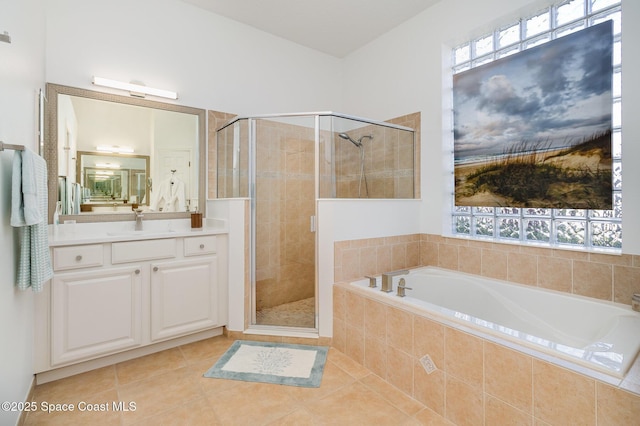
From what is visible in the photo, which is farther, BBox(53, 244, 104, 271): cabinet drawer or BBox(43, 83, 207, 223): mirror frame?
BBox(43, 83, 207, 223): mirror frame

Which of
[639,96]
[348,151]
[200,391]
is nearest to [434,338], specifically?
[200,391]

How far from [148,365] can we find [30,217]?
1.33 meters

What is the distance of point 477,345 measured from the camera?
1484 millimetres

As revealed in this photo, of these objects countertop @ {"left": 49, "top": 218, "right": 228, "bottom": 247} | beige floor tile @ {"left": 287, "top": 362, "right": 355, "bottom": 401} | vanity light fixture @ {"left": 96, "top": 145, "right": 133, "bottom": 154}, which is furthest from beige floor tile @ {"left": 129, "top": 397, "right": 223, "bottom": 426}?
vanity light fixture @ {"left": 96, "top": 145, "right": 133, "bottom": 154}

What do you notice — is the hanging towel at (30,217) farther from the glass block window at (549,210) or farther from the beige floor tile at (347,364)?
the glass block window at (549,210)

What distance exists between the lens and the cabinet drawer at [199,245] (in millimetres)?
2436

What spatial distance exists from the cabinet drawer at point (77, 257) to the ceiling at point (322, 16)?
2.35 m

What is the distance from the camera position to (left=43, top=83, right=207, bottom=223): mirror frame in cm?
221

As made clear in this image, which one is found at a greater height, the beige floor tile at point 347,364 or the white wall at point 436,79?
the white wall at point 436,79

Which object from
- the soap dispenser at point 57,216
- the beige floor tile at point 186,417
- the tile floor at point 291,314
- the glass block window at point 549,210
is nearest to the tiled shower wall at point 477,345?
the glass block window at point 549,210

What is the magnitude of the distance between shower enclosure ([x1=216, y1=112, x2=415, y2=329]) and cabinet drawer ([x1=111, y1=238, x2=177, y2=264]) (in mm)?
641

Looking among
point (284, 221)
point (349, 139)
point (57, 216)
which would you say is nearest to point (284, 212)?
point (284, 221)

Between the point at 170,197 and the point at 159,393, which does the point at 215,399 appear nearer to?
the point at 159,393

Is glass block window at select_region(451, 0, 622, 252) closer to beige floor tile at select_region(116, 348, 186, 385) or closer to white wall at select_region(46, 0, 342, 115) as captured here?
white wall at select_region(46, 0, 342, 115)
